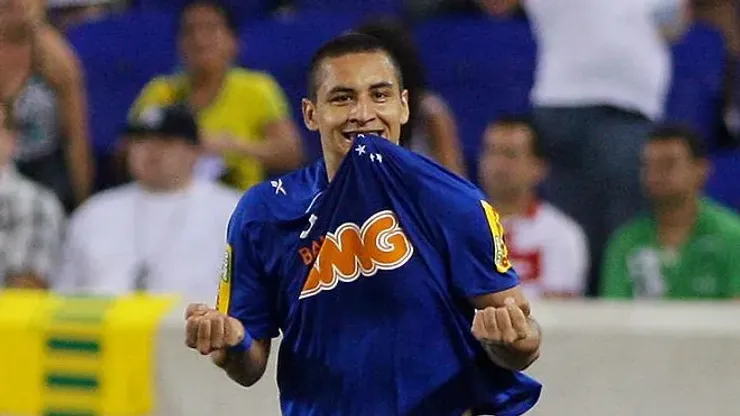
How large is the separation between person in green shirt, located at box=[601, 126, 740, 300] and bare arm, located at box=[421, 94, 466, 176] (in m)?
0.94

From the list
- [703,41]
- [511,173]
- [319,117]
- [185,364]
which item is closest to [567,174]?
[511,173]

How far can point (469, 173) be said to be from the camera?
7559 mm

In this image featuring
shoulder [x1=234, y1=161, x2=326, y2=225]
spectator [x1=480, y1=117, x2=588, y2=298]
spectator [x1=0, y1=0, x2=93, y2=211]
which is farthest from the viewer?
spectator [x1=0, y1=0, x2=93, y2=211]

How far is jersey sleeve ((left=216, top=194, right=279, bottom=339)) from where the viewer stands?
3396 mm

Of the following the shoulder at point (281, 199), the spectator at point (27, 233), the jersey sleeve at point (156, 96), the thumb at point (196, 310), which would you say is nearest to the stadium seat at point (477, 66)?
the jersey sleeve at point (156, 96)

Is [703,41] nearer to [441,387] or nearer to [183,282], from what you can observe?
[183,282]

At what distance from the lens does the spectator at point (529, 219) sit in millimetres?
6715

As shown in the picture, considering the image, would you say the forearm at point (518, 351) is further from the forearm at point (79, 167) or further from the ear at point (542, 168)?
the forearm at point (79, 167)

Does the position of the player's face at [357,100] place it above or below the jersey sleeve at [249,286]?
above

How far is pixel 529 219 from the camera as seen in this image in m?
6.81

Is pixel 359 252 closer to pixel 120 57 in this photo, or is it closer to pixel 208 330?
pixel 208 330

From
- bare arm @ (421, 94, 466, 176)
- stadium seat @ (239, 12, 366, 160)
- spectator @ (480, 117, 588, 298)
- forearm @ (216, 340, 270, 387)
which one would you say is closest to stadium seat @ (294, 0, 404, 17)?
stadium seat @ (239, 12, 366, 160)

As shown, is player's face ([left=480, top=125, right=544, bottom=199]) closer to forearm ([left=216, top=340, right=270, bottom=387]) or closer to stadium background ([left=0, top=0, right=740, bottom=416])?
stadium background ([left=0, top=0, right=740, bottom=416])

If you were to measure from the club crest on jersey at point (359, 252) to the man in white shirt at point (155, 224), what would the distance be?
3.66m
